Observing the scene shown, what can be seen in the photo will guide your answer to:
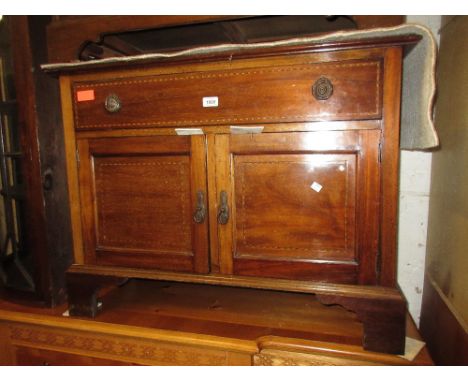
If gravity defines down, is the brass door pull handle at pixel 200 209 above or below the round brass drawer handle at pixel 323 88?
below

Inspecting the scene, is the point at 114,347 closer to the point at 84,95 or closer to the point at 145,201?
the point at 145,201

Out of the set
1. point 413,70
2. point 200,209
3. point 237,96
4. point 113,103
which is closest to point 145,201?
point 200,209

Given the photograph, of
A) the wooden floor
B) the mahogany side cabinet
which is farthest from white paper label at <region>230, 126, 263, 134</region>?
the wooden floor

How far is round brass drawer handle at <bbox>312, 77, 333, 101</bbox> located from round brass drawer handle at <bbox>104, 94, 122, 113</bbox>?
550 mm

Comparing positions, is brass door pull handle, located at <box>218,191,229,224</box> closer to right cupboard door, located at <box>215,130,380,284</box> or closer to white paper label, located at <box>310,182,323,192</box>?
right cupboard door, located at <box>215,130,380,284</box>

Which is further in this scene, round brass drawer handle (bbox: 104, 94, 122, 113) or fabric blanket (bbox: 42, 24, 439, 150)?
round brass drawer handle (bbox: 104, 94, 122, 113)

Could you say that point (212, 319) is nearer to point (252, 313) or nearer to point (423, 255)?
point (252, 313)

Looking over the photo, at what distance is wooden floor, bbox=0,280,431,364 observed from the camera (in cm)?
86

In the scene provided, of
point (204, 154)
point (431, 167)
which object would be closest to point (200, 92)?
point (204, 154)

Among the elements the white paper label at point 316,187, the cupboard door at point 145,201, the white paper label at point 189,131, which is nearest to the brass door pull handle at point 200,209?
the cupboard door at point 145,201

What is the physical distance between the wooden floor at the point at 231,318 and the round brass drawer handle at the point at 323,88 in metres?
0.66

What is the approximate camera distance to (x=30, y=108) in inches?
40.3

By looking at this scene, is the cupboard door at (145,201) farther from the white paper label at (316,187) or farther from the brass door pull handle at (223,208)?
the white paper label at (316,187)

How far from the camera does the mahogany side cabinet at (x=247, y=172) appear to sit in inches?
30.3
